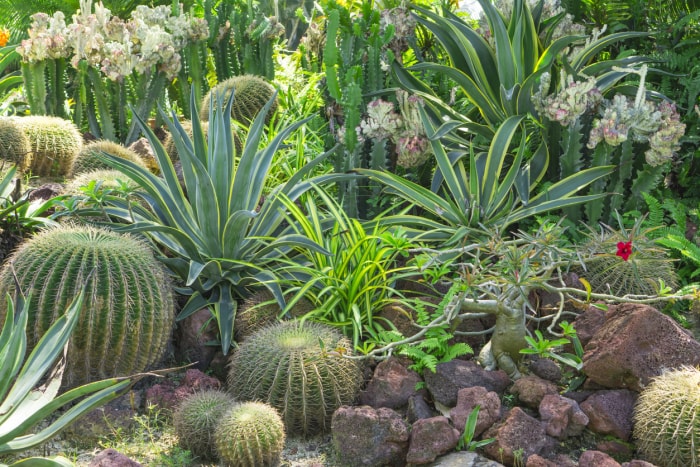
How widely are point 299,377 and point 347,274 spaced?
36.3 inches

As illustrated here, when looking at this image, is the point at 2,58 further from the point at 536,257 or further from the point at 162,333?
the point at 536,257

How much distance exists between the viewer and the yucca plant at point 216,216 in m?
4.59

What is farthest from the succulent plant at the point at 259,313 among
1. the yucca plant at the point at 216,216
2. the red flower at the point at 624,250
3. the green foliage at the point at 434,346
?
the red flower at the point at 624,250

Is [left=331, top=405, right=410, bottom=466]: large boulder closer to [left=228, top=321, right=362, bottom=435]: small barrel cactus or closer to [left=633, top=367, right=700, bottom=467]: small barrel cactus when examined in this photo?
[left=228, top=321, right=362, bottom=435]: small barrel cactus

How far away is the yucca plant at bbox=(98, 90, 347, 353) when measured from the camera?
15.1ft

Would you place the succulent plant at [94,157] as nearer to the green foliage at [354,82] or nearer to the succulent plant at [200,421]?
the green foliage at [354,82]

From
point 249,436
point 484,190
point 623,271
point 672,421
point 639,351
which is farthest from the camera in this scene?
point 484,190

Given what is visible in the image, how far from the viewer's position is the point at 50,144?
6.39 m

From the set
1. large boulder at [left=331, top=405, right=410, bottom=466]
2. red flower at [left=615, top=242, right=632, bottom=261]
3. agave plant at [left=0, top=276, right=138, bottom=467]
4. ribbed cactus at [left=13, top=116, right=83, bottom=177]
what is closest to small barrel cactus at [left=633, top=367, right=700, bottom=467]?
red flower at [left=615, top=242, right=632, bottom=261]

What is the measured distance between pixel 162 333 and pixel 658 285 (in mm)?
2575

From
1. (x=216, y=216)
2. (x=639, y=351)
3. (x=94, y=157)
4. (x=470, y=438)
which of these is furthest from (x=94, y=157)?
(x=639, y=351)

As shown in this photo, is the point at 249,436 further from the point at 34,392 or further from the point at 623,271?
the point at 623,271

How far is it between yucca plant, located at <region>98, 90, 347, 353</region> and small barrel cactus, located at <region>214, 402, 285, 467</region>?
967mm

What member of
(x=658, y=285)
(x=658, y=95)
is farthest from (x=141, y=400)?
(x=658, y=95)
